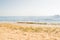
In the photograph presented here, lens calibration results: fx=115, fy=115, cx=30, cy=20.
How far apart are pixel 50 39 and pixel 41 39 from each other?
1.53 feet

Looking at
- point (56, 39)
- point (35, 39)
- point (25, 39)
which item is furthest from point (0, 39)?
point (56, 39)

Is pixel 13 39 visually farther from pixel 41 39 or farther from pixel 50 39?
pixel 50 39

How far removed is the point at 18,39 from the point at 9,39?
1.48 ft

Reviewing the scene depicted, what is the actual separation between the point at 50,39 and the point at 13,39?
1.89 metres

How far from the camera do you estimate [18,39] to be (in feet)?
19.0

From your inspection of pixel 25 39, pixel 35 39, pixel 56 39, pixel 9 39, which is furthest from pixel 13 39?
pixel 56 39

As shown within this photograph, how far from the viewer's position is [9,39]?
5.78 m

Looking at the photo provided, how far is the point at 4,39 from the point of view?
5.73 metres

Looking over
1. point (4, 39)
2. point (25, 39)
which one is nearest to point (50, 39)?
point (25, 39)

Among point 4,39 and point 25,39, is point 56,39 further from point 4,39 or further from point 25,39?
point 4,39

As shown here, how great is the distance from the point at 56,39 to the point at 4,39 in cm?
264

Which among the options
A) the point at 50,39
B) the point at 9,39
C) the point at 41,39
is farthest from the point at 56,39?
the point at 9,39

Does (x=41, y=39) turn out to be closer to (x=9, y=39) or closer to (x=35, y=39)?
(x=35, y=39)

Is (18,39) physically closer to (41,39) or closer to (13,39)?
(13,39)
